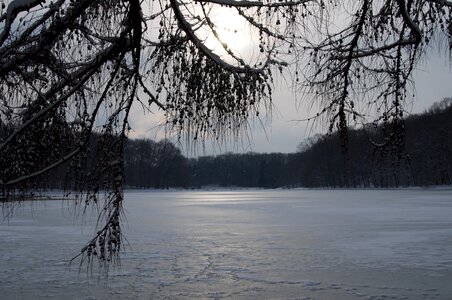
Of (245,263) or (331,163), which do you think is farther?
(331,163)

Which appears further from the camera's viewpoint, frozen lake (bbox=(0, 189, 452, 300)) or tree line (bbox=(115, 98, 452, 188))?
frozen lake (bbox=(0, 189, 452, 300))

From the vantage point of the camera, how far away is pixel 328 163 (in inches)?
3516

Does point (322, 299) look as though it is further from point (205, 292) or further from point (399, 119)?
point (399, 119)

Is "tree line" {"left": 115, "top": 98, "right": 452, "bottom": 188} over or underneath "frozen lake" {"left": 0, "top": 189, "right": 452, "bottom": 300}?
over

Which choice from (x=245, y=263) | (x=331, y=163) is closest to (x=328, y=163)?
(x=331, y=163)

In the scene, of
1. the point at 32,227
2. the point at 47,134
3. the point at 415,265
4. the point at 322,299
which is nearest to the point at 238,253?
the point at 415,265

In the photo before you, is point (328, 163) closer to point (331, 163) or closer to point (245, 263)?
point (331, 163)

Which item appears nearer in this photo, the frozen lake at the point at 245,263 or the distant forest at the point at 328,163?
the distant forest at the point at 328,163

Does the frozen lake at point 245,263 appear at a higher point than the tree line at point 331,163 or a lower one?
lower

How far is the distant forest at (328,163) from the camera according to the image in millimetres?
3611

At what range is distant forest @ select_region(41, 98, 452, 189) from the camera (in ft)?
11.8

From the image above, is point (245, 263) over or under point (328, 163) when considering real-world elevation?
under

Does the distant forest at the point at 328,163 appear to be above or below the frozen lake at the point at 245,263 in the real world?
above

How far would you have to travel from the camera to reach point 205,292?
6371 millimetres
